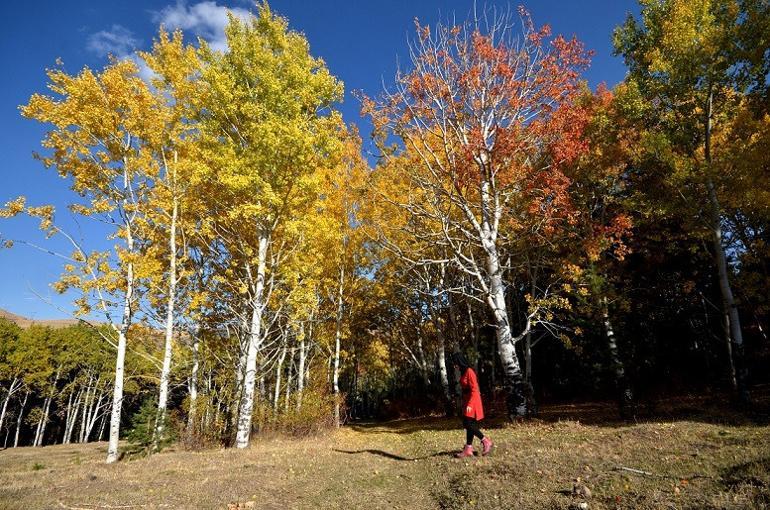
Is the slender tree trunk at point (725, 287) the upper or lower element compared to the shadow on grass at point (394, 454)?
upper

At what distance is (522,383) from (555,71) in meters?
9.32

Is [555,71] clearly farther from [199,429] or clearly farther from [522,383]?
[199,429]

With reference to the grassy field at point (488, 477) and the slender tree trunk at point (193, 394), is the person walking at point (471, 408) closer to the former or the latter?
the grassy field at point (488, 477)

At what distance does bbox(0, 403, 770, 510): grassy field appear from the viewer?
4613mm

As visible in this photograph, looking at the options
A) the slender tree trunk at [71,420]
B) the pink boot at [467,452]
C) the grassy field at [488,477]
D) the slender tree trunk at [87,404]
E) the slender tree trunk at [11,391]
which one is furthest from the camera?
the slender tree trunk at [71,420]

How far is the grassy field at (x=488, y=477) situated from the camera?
4.61m

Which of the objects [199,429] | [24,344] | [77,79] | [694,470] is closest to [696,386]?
[694,470]

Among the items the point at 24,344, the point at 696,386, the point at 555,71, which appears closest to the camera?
the point at 555,71

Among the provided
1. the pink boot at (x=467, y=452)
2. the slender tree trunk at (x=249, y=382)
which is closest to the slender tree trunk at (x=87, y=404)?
the slender tree trunk at (x=249, y=382)

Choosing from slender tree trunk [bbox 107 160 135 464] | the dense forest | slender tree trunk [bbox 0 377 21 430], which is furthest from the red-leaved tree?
slender tree trunk [bbox 0 377 21 430]

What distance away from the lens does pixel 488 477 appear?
587 centimetres

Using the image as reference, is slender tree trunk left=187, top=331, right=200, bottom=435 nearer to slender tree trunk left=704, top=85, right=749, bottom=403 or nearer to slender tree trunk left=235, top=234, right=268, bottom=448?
slender tree trunk left=235, top=234, right=268, bottom=448

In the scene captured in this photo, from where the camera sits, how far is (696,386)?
62.3 feet

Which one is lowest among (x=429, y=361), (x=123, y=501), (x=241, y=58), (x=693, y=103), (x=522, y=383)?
(x=123, y=501)
